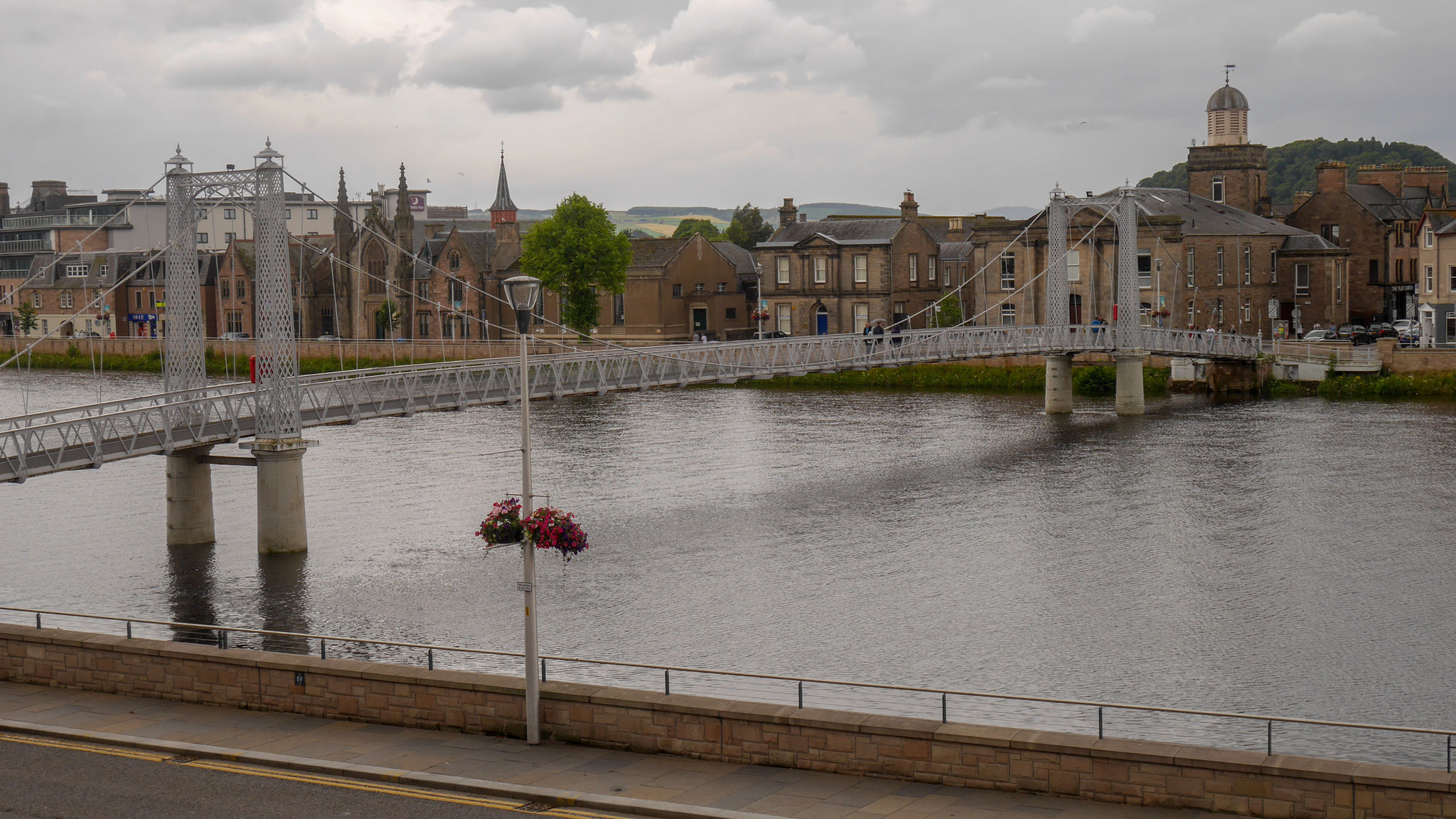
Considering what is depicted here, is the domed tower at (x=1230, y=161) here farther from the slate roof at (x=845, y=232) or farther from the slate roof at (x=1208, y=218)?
Result: the slate roof at (x=845, y=232)

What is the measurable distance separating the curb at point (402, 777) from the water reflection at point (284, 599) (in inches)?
354

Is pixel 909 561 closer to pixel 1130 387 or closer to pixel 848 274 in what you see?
pixel 1130 387

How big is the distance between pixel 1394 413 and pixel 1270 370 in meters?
13.7

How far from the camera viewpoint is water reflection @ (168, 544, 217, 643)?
1133 inches

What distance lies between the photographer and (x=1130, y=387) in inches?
2729

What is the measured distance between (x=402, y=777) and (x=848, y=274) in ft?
270

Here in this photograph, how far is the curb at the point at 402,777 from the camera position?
48.3 ft

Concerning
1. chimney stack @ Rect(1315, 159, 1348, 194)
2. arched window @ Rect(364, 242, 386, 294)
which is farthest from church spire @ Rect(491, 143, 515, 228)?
chimney stack @ Rect(1315, 159, 1348, 194)

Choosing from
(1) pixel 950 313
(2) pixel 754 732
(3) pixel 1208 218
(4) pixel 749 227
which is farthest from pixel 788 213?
(2) pixel 754 732

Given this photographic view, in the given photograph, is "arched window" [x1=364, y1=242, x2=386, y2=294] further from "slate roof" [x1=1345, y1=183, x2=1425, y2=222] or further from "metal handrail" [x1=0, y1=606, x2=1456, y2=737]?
"metal handrail" [x1=0, y1=606, x2=1456, y2=737]

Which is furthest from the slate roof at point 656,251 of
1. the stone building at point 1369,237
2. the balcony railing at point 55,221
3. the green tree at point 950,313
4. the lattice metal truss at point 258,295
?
the balcony railing at point 55,221

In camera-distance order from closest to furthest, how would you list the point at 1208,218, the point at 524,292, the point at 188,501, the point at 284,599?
the point at 524,292, the point at 284,599, the point at 188,501, the point at 1208,218

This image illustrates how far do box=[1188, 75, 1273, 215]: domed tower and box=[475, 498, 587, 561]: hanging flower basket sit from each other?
94.7 m

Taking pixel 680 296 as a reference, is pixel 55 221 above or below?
above
